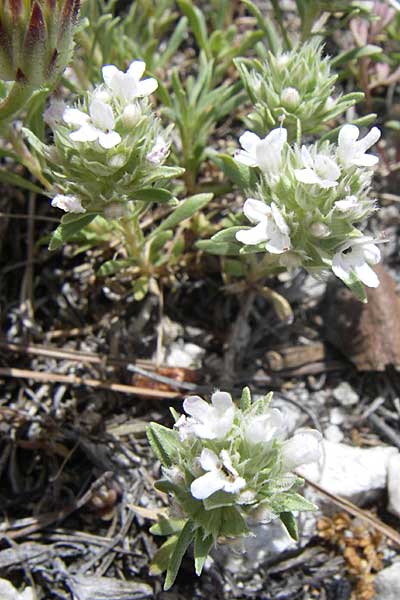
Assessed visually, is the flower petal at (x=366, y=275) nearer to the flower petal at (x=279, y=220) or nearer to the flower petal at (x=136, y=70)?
the flower petal at (x=279, y=220)

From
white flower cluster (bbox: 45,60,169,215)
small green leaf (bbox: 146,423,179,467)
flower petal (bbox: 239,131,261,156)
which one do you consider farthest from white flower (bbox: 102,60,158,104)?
small green leaf (bbox: 146,423,179,467)

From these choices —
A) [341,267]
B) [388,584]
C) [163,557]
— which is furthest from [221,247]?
[388,584]

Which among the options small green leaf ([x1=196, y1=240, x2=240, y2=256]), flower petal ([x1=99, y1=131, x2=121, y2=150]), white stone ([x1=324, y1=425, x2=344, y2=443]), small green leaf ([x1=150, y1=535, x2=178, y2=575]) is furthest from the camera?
white stone ([x1=324, y1=425, x2=344, y2=443])

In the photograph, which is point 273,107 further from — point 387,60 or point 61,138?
point 387,60

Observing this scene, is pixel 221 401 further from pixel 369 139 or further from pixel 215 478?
pixel 369 139

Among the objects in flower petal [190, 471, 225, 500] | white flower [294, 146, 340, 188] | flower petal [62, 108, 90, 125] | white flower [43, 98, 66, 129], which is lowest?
flower petal [190, 471, 225, 500]

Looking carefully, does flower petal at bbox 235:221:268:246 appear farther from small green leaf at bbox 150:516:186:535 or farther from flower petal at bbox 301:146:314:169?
small green leaf at bbox 150:516:186:535
